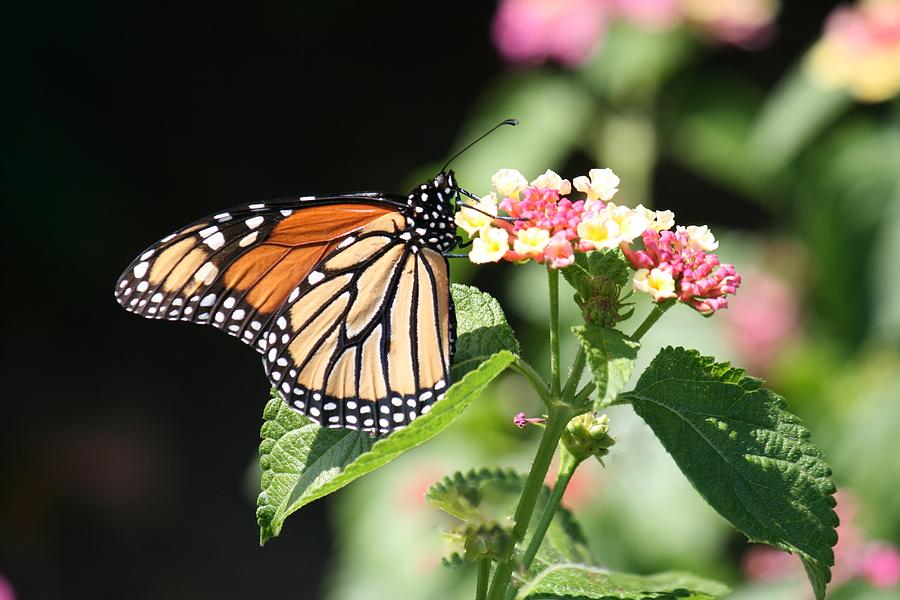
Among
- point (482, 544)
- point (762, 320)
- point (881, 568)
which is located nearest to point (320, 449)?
point (482, 544)

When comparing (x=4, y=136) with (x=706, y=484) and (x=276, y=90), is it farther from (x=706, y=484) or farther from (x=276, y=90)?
(x=706, y=484)

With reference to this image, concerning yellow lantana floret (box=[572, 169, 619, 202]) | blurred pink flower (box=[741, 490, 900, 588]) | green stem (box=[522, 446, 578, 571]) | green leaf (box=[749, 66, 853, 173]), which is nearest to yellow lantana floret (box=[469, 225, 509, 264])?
yellow lantana floret (box=[572, 169, 619, 202])

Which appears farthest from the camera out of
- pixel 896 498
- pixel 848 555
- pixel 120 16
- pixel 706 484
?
pixel 120 16

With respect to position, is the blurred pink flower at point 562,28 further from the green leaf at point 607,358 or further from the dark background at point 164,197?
the green leaf at point 607,358

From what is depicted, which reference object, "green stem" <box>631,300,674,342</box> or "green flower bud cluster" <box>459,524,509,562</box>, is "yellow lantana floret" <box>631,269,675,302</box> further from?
"green flower bud cluster" <box>459,524,509,562</box>

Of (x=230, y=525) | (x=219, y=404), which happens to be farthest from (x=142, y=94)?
(x=230, y=525)

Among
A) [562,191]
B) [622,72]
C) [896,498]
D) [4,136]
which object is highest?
[622,72]
